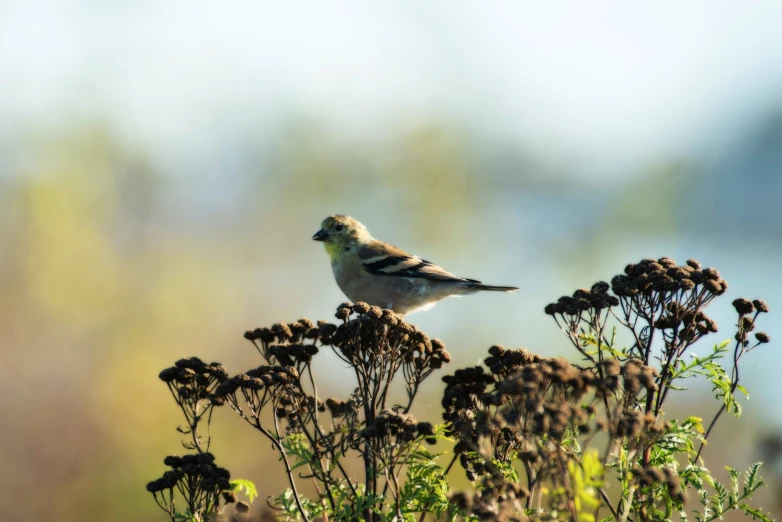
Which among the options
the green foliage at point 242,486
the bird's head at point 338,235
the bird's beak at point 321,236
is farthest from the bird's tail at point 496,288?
the green foliage at point 242,486

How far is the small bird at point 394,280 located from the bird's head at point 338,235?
5 centimetres

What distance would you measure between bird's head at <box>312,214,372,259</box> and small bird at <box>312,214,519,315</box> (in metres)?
0.05

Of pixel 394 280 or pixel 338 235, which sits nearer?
pixel 394 280

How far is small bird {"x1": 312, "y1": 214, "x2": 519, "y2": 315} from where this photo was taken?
8.18 m

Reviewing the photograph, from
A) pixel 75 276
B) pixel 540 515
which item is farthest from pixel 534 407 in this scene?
pixel 75 276

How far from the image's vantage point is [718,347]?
4281 millimetres

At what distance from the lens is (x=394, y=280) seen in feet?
26.9

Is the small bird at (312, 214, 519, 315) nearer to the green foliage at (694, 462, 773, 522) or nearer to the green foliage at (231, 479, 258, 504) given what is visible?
the green foliage at (231, 479, 258, 504)

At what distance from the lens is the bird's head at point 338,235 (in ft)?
28.3

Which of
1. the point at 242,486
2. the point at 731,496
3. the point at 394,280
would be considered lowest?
the point at 731,496

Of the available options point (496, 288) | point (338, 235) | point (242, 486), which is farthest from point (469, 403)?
point (338, 235)

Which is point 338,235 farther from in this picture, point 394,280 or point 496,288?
point 496,288

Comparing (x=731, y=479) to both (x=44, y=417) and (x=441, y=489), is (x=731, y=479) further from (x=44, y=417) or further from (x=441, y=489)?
(x=44, y=417)

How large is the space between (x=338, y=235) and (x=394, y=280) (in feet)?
2.87
